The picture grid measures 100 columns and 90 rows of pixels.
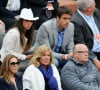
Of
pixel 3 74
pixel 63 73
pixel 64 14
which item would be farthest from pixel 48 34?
pixel 3 74

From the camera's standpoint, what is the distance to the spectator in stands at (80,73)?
6996 millimetres

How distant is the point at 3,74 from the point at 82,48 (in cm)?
130

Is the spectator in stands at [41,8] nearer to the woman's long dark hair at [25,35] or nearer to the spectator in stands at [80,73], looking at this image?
the woman's long dark hair at [25,35]

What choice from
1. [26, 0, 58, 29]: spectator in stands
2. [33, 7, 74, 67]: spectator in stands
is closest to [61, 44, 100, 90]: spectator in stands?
[33, 7, 74, 67]: spectator in stands

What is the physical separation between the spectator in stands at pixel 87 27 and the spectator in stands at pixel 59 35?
7.9 inches

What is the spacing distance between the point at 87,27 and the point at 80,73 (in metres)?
1.36

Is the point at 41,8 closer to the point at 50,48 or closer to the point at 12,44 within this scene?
the point at 50,48

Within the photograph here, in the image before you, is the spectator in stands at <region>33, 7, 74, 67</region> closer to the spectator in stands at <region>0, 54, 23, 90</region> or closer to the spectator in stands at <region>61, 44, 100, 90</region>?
the spectator in stands at <region>61, 44, 100, 90</region>

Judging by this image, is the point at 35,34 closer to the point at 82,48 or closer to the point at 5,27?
the point at 5,27

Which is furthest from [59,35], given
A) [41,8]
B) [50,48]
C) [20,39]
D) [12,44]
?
[41,8]

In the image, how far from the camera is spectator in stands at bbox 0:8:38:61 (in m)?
7.52

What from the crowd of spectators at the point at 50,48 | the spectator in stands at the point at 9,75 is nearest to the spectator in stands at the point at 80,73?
the crowd of spectators at the point at 50,48

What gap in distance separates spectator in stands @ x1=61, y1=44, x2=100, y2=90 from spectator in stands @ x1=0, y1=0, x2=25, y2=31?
6.71ft

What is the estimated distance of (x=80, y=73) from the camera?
7137 mm
